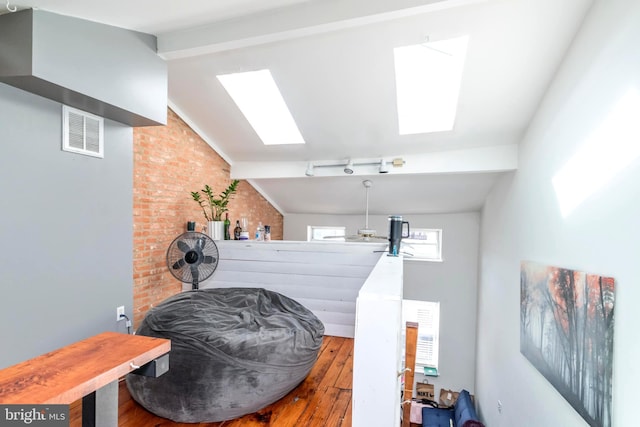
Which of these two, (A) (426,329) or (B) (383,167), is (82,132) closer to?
(B) (383,167)

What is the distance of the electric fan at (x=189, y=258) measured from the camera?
2824 millimetres

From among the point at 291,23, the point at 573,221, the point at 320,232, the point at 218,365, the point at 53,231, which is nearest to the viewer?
the point at 218,365

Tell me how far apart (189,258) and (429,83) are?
306 cm

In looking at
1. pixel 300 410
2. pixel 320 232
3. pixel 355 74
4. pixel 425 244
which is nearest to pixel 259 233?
pixel 320 232

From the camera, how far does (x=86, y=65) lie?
174cm

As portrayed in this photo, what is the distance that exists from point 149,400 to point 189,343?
1.39ft

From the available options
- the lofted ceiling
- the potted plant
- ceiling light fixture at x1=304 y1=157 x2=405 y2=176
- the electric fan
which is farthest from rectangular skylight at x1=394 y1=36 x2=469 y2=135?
the electric fan

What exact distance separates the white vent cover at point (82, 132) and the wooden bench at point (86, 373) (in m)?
1.39

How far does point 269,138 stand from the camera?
4.20 m

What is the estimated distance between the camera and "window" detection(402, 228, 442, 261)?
18.5 feet

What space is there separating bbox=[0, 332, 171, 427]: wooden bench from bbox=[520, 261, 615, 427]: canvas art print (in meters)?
2.46

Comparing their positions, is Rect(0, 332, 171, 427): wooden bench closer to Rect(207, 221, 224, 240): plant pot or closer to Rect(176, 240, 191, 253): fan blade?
Rect(176, 240, 191, 253): fan blade

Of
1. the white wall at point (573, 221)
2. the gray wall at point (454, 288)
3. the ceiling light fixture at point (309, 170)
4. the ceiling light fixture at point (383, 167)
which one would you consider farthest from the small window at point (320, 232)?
the white wall at point (573, 221)

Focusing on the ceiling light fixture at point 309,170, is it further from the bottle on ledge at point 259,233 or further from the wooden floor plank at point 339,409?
the wooden floor plank at point 339,409
